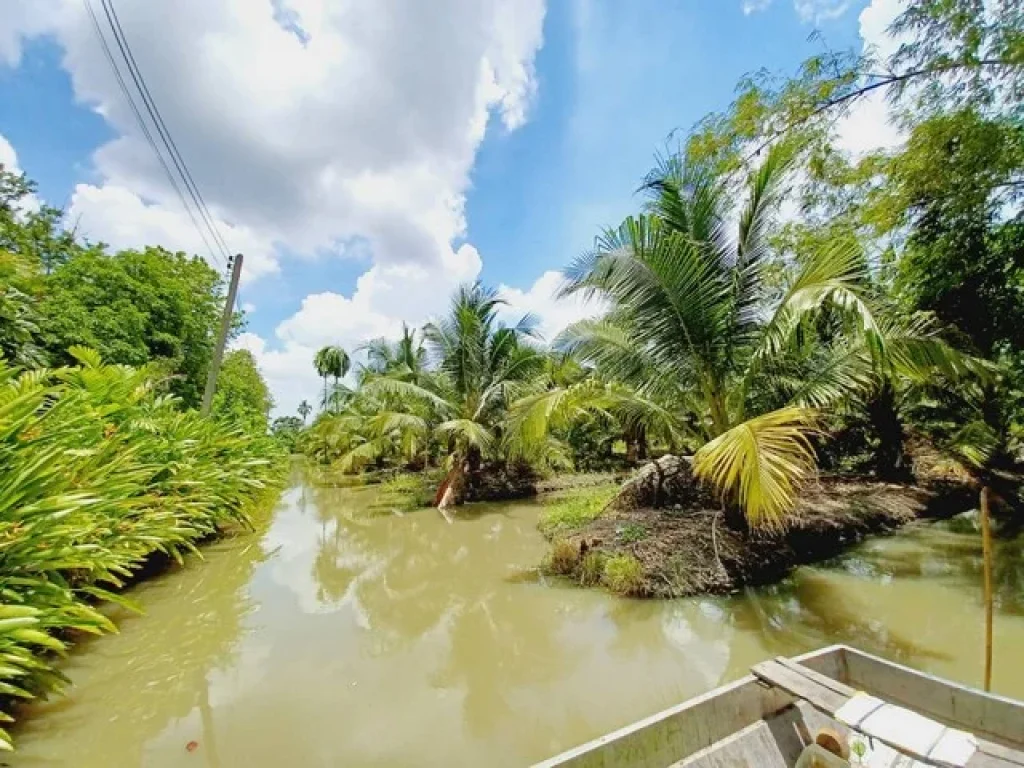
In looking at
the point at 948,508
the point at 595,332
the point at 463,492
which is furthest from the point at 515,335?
the point at 948,508

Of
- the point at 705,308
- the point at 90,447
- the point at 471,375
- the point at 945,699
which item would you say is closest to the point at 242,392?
the point at 471,375

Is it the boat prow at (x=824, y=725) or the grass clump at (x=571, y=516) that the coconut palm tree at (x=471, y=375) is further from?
the boat prow at (x=824, y=725)

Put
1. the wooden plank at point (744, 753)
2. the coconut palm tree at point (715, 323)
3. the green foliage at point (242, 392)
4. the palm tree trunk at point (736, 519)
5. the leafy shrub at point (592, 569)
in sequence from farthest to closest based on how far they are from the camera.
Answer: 1. the green foliage at point (242, 392)
2. the palm tree trunk at point (736, 519)
3. the leafy shrub at point (592, 569)
4. the coconut palm tree at point (715, 323)
5. the wooden plank at point (744, 753)

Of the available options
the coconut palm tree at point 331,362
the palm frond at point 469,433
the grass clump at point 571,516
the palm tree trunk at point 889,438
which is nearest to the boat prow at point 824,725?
the grass clump at point 571,516

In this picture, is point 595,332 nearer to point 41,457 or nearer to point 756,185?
point 756,185

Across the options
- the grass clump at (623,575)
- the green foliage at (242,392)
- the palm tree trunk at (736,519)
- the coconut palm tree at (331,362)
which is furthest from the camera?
the coconut palm tree at (331,362)

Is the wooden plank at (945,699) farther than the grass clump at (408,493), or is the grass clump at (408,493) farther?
the grass clump at (408,493)
